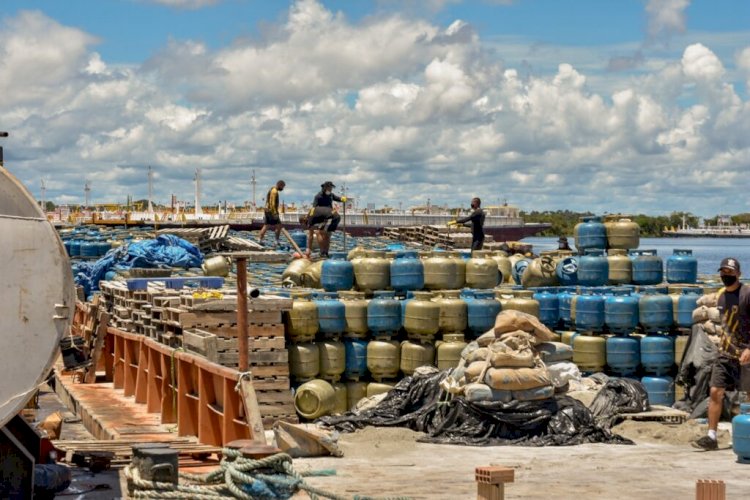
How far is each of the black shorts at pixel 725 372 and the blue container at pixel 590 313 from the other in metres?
4.10

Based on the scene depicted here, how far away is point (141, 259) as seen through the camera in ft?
84.1

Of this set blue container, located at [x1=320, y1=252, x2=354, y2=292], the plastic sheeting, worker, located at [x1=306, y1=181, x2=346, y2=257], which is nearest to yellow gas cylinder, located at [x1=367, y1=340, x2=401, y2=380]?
blue container, located at [x1=320, y1=252, x2=354, y2=292]

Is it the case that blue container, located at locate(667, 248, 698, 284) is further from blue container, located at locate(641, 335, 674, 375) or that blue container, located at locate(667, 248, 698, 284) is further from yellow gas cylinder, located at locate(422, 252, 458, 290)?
yellow gas cylinder, located at locate(422, 252, 458, 290)

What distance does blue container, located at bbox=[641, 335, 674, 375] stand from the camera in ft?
57.5

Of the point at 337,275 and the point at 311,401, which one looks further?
the point at 337,275

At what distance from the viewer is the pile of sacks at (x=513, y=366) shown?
14.8 metres

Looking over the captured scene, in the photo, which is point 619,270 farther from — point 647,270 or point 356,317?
point 356,317

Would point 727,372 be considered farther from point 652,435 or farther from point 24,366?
point 24,366

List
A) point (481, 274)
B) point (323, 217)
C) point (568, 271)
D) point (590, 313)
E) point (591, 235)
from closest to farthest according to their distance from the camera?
point (590, 313), point (481, 274), point (568, 271), point (591, 235), point (323, 217)

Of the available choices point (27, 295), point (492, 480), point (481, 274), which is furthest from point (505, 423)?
point (27, 295)

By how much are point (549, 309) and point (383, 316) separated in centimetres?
269

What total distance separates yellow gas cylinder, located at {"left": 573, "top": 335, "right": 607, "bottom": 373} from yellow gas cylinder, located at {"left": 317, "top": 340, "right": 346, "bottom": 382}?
11.4 feet

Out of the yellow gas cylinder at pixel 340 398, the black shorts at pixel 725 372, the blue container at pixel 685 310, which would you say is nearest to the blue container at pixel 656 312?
the blue container at pixel 685 310

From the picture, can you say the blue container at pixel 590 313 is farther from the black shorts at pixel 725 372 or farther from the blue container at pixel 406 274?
the black shorts at pixel 725 372
